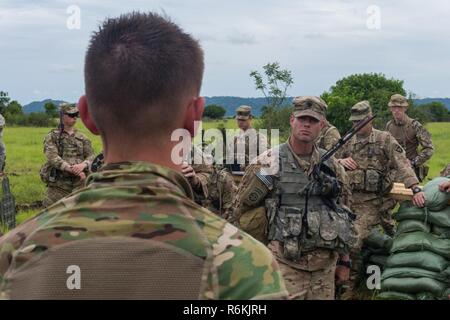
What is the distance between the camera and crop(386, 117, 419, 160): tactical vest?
9523 millimetres

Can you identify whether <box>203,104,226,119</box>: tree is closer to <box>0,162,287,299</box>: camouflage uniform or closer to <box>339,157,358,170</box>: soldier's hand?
<box>339,157,358,170</box>: soldier's hand

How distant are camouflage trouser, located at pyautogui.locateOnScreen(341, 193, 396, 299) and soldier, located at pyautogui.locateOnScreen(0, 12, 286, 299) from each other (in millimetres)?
5363

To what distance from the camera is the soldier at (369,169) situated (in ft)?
21.9

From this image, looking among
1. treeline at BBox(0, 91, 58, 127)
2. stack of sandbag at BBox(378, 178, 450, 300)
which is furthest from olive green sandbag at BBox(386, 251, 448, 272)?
treeline at BBox(0, 91, 58, 127)

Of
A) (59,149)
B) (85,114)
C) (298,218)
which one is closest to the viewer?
(85,114)

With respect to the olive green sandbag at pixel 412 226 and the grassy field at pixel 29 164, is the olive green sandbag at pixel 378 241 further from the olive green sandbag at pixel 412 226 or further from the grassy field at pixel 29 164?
the grassy field at pixel 29 164

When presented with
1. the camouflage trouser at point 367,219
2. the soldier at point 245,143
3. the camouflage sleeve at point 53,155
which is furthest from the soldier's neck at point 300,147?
the soldier at point 245,143

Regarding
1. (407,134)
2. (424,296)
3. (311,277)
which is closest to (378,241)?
(424,296)

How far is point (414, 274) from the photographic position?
19.6 feet

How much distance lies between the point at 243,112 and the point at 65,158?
9.11 feet

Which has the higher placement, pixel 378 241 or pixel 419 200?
pixel 419 200

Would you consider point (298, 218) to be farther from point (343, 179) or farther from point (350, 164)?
point (350, 164)

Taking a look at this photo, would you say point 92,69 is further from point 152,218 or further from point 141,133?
point 152,218
